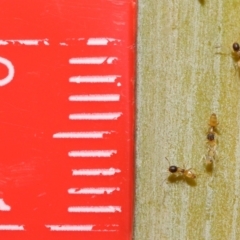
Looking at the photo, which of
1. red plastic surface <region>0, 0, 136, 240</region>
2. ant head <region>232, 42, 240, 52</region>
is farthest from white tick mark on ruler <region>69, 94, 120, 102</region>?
ant head <region>232, 42, 240, 52</region>

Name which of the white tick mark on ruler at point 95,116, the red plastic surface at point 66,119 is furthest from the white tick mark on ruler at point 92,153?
the white tick mark on ruler at point 95,116

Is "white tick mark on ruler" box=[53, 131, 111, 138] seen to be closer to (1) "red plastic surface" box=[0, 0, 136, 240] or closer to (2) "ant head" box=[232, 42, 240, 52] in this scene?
(1) "red plastic surface" box=[0, 0, 136, 240]

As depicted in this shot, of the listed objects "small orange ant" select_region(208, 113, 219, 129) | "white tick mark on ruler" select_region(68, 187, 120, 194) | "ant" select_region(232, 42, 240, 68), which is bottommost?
"white tick mark on ruler" select_region(68, 187, 120, 194)

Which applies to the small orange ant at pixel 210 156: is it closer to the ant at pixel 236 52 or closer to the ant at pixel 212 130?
the ant at pixel 212 130

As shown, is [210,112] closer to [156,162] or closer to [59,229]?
[156,162]

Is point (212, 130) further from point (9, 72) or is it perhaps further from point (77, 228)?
point (9, 72)

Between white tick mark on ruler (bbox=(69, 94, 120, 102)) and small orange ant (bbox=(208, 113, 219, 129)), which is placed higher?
white tick mark on ruler (bbox=(69, 94, 120, 102))

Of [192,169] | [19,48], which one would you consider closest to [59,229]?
[192,169]

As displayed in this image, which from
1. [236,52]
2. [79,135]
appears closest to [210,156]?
[236,52]

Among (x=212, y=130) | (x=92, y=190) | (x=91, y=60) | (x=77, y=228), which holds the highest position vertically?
(x=91, y=60)
